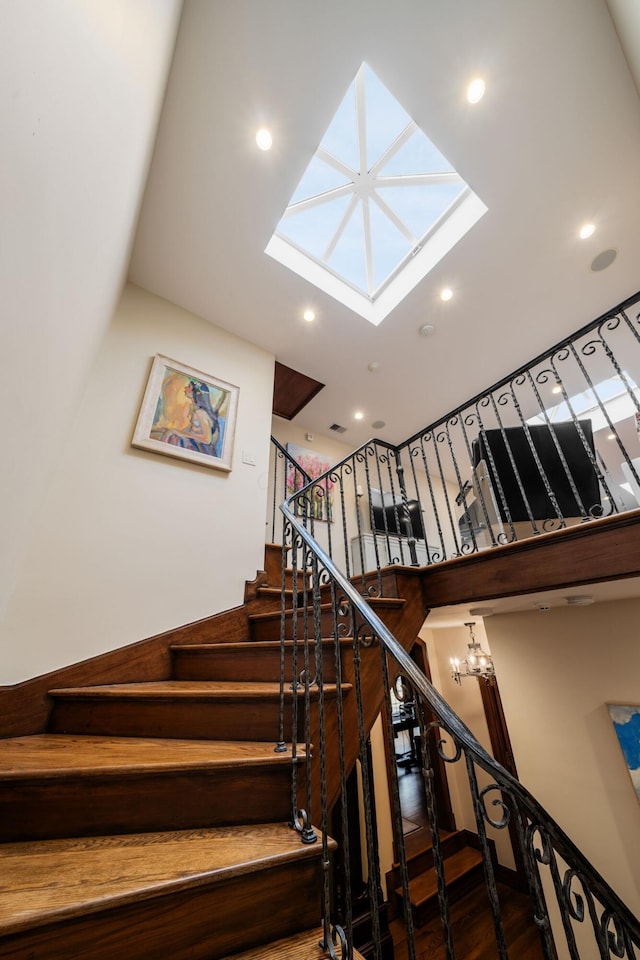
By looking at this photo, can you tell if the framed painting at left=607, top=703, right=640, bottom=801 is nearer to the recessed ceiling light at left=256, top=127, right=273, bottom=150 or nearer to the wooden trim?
the wooden trim

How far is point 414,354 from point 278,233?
6.41ft

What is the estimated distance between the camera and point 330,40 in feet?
7.22

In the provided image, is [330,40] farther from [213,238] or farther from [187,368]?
[187,368]

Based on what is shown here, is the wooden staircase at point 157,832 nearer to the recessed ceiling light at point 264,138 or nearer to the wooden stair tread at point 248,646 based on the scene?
the wooden stair tread at point 248,646

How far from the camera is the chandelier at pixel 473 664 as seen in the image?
180 inches

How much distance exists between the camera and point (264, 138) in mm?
2551

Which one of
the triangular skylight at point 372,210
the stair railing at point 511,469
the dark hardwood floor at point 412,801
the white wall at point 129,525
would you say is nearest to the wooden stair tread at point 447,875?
the dark hardwood floor at point 412,801

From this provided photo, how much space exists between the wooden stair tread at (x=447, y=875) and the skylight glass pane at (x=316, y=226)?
650 centimetres

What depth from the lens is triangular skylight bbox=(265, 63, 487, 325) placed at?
10.6ft

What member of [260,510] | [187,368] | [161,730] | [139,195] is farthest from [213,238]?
[161,730]

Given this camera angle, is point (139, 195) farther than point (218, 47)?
Yes

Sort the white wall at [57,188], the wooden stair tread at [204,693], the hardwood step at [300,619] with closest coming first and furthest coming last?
the white wall at [57,188] < the wooden stair tread at [204,693] < the hardwood step at [300,619]

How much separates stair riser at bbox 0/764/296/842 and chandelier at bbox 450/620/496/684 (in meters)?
3.73

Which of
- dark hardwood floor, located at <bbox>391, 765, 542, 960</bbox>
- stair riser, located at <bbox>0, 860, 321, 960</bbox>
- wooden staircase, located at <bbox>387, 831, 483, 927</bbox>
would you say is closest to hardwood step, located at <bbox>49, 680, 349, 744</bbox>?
stair riser, located at <bbox>0, 860, 321, 960</bbox>
